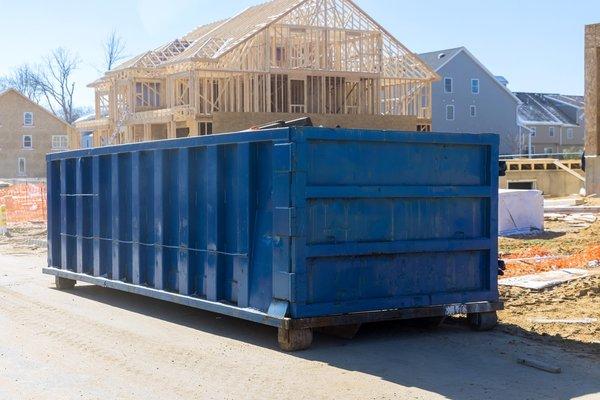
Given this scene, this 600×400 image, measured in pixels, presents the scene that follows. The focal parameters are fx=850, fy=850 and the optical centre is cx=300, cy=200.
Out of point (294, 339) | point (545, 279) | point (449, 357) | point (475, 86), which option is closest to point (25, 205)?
point (545, 279)

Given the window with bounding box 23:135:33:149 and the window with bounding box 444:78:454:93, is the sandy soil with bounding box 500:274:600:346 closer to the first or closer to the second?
the window with bounding box 444:78:454:93

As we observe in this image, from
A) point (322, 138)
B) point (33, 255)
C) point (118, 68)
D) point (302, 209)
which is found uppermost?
point (118, 68)

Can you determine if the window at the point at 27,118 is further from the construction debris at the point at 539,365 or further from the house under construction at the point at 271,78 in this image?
the construction debris at the point at 539,365

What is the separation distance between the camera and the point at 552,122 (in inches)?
3027

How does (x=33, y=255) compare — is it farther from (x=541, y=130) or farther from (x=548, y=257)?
(x=541, y=130)

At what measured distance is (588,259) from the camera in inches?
586

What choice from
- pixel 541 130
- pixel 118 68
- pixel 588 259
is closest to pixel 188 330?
pixel 588 259

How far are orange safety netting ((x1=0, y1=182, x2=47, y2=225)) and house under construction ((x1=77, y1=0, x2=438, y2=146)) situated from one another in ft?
14.1

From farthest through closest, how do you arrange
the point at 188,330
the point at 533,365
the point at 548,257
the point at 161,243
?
the point at 548,257 < the point at 161,243 < the point at 188,330 < the point at 533,365

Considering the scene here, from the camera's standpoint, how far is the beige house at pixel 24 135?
77.2 m

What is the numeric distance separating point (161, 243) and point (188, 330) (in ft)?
4.17

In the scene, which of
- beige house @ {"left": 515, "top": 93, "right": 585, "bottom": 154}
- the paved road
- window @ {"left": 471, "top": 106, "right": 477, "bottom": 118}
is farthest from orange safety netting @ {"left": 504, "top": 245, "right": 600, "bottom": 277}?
beige house @ {"left": 515, "top": 93, "right": 585, "bottom": 154}

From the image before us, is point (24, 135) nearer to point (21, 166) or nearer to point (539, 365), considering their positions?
point (21, 166)

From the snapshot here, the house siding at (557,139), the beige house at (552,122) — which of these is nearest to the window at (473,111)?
the beige house at (552,122)
